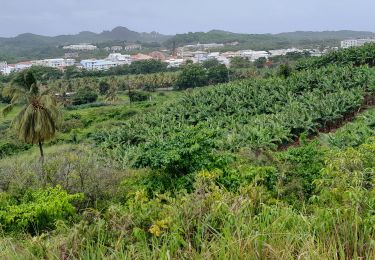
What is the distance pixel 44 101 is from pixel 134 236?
14.9m

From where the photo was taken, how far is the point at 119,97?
55.9 metres

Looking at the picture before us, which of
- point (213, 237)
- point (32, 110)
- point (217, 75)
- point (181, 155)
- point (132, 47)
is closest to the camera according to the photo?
point (213, 237)

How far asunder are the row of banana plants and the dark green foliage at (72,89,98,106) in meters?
19.7

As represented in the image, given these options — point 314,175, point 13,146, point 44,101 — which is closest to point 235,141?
point 44,101

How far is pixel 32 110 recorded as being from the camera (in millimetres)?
16672

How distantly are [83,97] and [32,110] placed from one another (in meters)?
37.1

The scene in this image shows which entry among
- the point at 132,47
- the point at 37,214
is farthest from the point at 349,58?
the point at 132,47

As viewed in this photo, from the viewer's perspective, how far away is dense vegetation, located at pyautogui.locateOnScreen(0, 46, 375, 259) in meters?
2.72

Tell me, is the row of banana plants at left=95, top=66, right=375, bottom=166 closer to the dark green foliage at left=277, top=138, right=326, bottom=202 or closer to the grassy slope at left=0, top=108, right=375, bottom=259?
the dark green foliage at left=277, top=138, right=326, bottom=202

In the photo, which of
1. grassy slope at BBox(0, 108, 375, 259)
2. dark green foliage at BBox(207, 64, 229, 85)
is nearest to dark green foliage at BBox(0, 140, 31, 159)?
grassy slope at BBox(0, 108, 375, 259)

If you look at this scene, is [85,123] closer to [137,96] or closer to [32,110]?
[137,96]

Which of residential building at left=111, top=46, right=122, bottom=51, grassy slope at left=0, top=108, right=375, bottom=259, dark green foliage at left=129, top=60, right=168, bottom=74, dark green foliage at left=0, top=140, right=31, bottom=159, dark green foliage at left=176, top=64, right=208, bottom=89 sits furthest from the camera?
residential building at left=111, top=46, right=122, bottom=51

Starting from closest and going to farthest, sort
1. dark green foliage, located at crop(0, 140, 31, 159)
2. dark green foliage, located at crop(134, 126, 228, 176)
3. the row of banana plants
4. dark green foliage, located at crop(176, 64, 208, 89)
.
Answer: dark green foliage, located at crop(134, 126, 228, 176)
the row of banana plants
dark green foliage, located at crop(0, 140, 31, 159)
dark green foliage, located at crop(176, 64, 208, 89)

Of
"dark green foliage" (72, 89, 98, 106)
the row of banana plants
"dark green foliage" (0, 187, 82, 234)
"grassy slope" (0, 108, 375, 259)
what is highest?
"grassy slope" (0, 108, 375, 259)
